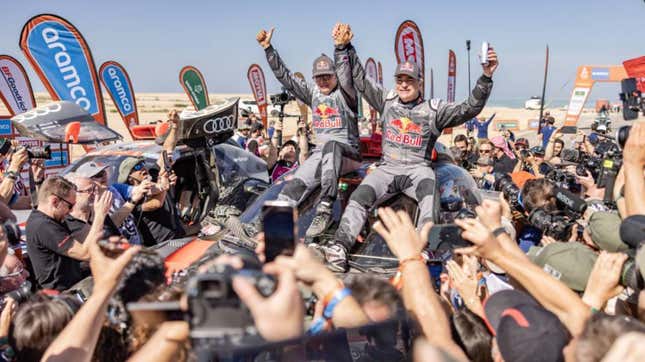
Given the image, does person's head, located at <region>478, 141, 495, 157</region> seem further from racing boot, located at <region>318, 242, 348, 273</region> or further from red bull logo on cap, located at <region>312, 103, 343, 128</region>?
racing boot, located at <region>318, 242, 348, 273</region>

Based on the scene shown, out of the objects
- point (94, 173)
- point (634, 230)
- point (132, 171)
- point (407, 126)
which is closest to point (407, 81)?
point (407, 126)

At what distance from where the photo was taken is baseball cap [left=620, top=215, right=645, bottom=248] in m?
2.08

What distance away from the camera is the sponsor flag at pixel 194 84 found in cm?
1595

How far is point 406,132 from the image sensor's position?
13.5 ft

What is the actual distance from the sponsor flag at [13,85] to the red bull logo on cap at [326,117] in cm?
992

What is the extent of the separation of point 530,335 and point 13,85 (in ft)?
43.0

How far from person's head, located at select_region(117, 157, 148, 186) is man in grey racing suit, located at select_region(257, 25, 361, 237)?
1850 mm

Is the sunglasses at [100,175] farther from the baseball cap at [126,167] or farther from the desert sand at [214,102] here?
the desert sand at [214,102]

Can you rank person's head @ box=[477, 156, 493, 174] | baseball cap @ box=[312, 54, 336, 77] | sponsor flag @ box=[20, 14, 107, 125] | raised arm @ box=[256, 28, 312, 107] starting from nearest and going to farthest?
baseball cap @ box=[312, 54, 336, 77] < raised arm @ box=[256, 28, 312, 107] < person's head @ box=[477, 156, 493, 174] < sponsor flag @ box=[20, 14, 107, 125]

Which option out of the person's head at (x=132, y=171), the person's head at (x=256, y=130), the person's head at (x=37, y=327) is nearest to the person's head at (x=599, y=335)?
the person's head at (x=37, y=327)

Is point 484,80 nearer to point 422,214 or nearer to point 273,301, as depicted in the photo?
point 422,214

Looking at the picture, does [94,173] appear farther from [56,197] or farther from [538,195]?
[538,195]

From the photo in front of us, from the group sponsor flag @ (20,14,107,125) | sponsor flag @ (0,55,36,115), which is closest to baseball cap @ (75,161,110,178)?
sponsor flag @ (20,14,107,125)

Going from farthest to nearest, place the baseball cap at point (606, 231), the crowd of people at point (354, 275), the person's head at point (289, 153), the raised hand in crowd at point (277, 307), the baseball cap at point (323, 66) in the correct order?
the person's head at point (289, 153)
the baseball cap at point (323, 66)
the baseball cap at point (606, 231)
the crowd of people at point (354, 275)
the raised hand in crowd at point (277, 307)
